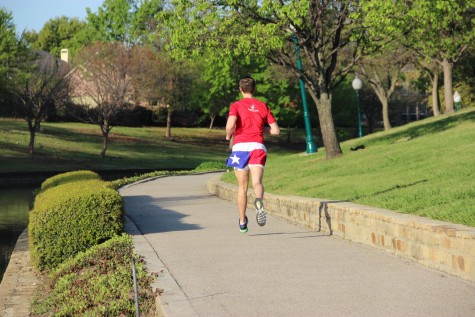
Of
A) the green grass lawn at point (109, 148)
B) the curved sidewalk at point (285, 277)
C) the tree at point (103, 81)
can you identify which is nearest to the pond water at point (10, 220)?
the curved sidewalk at point (285, 277)

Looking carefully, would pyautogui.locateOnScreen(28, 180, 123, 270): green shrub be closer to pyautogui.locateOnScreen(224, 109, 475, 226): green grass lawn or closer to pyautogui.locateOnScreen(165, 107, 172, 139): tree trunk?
pyautogui.locateOnScreen(224, 109, 475, 226): green grass lawn

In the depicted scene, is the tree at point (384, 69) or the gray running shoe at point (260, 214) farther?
the tree at point (384, 69)

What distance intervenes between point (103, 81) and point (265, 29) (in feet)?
143

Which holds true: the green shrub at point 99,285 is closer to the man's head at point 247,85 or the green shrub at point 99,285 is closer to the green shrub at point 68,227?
the green shrub at point 68,227

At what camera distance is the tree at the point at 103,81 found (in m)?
61.1

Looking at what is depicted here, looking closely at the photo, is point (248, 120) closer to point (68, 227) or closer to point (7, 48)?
point (68, 227)

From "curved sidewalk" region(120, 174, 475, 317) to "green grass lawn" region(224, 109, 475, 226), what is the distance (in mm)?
1063

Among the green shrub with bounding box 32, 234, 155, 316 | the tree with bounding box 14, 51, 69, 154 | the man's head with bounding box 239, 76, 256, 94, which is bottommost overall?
the green shrub with bounding box 32, 234, 155, 316

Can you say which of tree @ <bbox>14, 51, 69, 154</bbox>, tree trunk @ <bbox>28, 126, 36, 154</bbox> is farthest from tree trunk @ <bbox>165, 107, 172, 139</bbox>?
tree trunk @ <bbox>28, 126, 36, 154</bbox>

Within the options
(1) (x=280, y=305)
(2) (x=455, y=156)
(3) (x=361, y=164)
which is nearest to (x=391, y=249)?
(1) (x=280, y=305)

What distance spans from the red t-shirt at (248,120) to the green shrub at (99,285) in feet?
6.93

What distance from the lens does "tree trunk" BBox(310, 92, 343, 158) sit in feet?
86.1

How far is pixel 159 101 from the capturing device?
79125 millimetres

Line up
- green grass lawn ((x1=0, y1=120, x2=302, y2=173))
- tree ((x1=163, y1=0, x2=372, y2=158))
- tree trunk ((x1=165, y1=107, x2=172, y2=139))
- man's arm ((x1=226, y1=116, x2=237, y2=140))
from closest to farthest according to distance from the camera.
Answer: man's arm ((x1=226, y1=116, x2=237, y2=140)) → tree ((x1=163, y1=0, x2=372, y2=158)) → green grass lawn ((x1=0, y1=120, x2=302, y2=173)) → tree trunk ((x1=165, y1=107, x2=172, y2=139))
